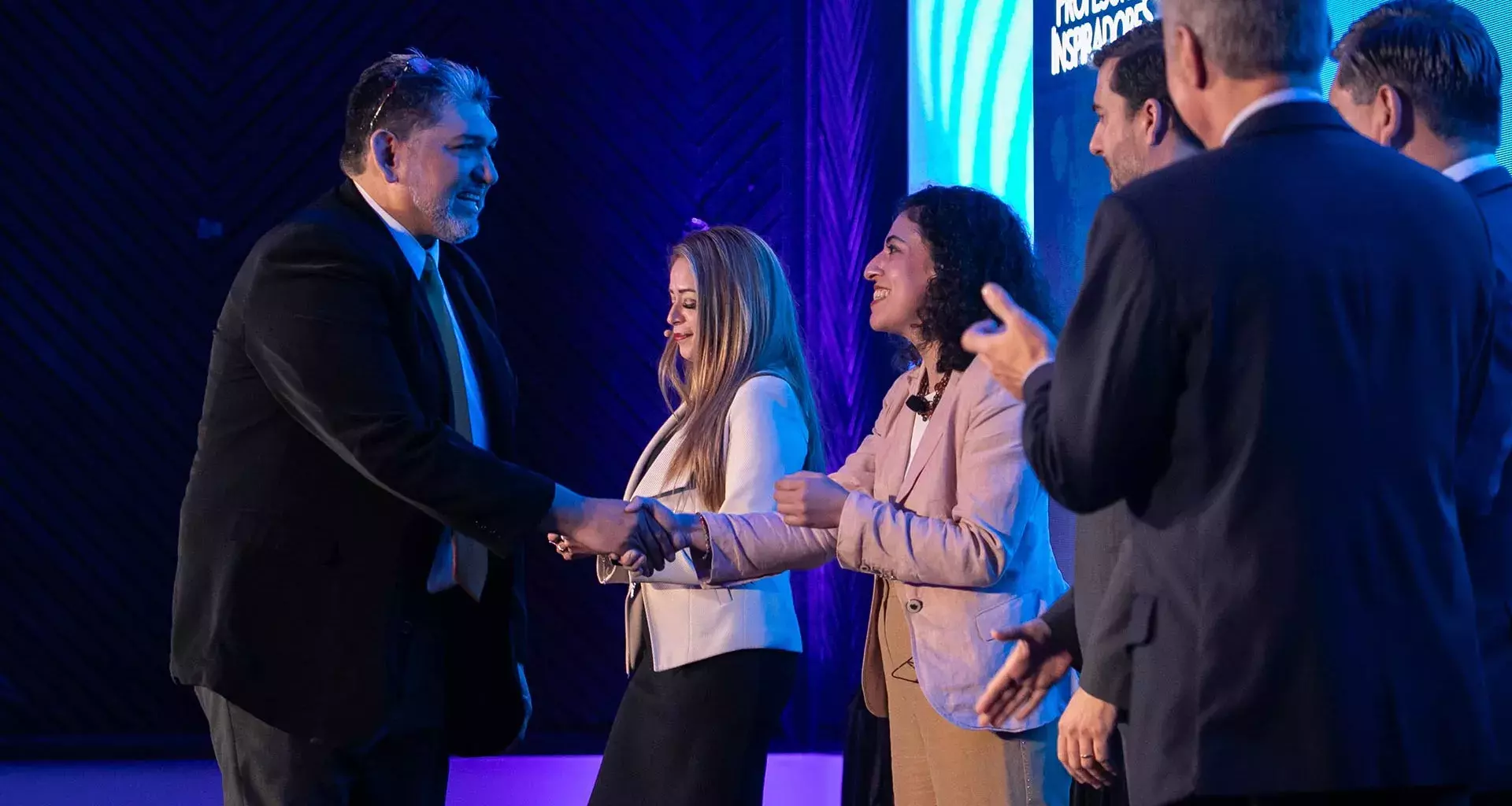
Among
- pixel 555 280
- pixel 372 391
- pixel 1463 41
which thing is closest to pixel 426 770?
pixel 372 391

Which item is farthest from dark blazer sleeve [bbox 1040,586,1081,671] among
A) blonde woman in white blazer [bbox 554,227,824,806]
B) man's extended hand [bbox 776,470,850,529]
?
blonde woman in white blazer [bbox 554,227,824,806]

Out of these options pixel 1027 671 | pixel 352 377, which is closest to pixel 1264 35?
pixel 1027 671

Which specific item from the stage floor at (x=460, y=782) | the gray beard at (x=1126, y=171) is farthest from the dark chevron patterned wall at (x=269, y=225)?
the gray beard at (x=1126, y=171)

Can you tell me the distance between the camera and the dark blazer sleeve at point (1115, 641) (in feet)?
4.87

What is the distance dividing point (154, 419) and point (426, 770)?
10.2 feet

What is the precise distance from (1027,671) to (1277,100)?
2.55 ft

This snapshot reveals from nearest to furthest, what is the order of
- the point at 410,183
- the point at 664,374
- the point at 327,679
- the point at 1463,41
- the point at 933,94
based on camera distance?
the point at 1463,41
the point at 327,679
the point at 410,183
the point at 664,374
the point at 933,94

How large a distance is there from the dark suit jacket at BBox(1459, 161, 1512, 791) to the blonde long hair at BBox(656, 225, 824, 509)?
163 cm

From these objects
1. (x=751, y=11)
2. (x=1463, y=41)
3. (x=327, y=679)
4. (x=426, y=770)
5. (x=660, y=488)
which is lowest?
(x=426, y=770)

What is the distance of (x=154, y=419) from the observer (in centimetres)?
520

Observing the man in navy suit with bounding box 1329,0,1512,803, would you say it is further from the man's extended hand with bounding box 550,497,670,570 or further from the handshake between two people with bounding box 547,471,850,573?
the man's extended hand with bounding box 550,497,670,570

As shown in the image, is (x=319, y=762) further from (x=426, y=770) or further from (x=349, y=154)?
(x=349, y=154)

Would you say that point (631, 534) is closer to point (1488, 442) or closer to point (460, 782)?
point (1488, 442)

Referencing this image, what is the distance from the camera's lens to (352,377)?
2.44 m
